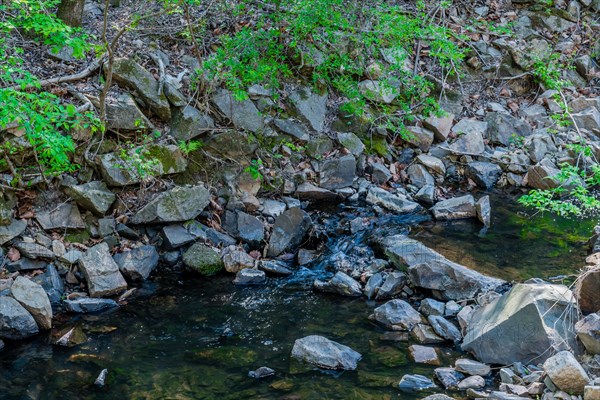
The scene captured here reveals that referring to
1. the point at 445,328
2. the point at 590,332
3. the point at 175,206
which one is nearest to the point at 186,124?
the point at 175,206

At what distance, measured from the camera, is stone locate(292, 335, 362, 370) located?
184 inches

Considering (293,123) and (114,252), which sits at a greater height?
(293,123)

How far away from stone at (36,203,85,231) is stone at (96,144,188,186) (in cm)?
54

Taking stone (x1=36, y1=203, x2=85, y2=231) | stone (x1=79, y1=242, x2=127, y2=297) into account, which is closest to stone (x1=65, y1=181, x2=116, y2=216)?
stone (x1=36, y1=203, x2=85, y2=231)

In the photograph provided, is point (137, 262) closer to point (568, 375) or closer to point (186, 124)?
point (186, 124)

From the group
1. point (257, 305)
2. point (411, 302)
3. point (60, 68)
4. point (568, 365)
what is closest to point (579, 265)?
point (411, 302)

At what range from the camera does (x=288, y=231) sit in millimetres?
6980

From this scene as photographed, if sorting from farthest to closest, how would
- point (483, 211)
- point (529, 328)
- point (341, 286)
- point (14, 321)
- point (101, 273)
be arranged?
point (483, 211) < point (341, 286) < point (101, 273) < point (14, 321) < point (529, 328)

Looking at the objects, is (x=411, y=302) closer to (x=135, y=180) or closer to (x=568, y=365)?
(x=568, y=365)

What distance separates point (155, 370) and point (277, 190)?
3762 millimetres

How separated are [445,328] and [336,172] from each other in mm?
3761

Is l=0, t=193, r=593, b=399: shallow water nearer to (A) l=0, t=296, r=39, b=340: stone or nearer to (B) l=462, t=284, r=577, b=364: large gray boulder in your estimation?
(A) l=0, t=296, r=39, b=340: stone

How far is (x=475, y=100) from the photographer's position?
1107 cm

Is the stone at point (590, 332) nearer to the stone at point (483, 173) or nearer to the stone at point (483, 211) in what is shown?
the stone at point (483, 211)
